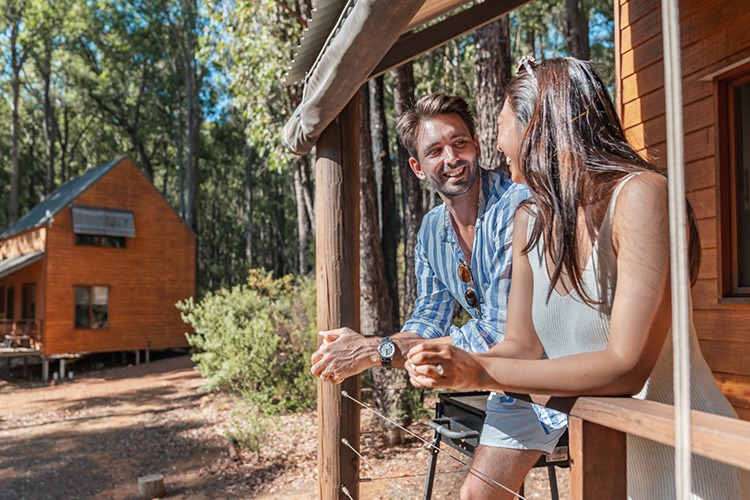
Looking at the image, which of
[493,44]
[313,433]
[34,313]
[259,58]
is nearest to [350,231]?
[493,44]

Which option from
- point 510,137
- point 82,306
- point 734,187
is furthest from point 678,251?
point 82,306

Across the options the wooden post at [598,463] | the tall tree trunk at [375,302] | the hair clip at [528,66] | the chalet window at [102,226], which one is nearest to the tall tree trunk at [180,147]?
the chalet window at [102,226]

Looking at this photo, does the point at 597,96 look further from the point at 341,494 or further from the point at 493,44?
the point at 493,44

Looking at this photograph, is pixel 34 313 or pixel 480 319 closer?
pixel 480 319

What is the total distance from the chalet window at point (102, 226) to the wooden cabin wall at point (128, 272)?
0.69ft

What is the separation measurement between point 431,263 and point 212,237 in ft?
147

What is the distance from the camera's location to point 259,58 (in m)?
13.0

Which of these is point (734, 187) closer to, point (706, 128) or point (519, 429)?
point (706, 128)

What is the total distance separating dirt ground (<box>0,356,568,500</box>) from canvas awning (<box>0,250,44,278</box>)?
5.92 metres

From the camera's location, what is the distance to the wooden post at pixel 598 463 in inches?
51.6

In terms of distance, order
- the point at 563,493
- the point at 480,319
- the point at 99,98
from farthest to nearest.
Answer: the point at 99,98
the point at 563,493
the point at 480,319

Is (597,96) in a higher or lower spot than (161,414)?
higher

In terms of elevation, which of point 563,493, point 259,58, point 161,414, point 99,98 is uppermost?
point 99,98

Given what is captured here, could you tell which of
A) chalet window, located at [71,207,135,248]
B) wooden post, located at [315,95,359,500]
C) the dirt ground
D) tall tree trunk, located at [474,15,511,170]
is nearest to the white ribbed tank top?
wooden post, located at [315,95,359,500]
